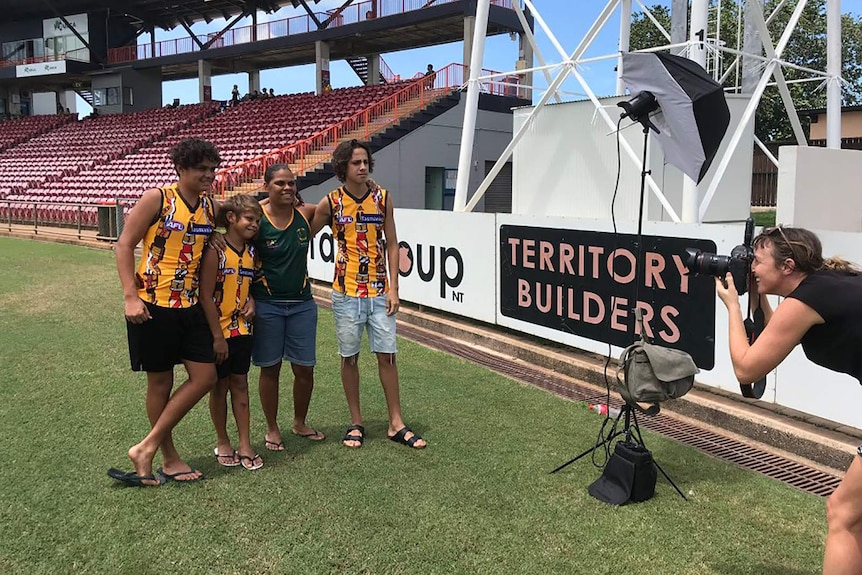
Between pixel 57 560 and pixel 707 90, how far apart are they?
13.2ft

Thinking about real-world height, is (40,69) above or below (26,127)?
above

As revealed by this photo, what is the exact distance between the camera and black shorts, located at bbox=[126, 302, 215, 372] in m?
3.48

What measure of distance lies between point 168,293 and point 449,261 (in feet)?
15.0

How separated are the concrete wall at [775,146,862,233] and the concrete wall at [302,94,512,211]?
13.7m

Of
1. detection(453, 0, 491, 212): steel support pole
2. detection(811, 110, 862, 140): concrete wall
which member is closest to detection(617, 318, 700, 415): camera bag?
detection(453, 0, 491, 212): steel support pole

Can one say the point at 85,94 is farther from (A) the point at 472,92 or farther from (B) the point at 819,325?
(B) the point at 819,325

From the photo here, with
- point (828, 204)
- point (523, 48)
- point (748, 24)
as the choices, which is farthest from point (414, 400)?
point (523, 48)

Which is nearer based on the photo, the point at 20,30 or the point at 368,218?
the point at 368,218

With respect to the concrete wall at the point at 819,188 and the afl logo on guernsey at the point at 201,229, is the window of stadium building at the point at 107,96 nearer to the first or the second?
the concrete wall at the point at 819,188

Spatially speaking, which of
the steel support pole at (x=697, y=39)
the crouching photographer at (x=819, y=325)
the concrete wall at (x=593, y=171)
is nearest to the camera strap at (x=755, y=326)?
the crouching photographer at (x=819, y=325)

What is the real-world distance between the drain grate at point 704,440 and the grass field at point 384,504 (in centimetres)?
18

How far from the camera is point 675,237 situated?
203 inches

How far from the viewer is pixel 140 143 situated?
2711cm

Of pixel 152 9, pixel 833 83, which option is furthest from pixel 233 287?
pixel 152 9
